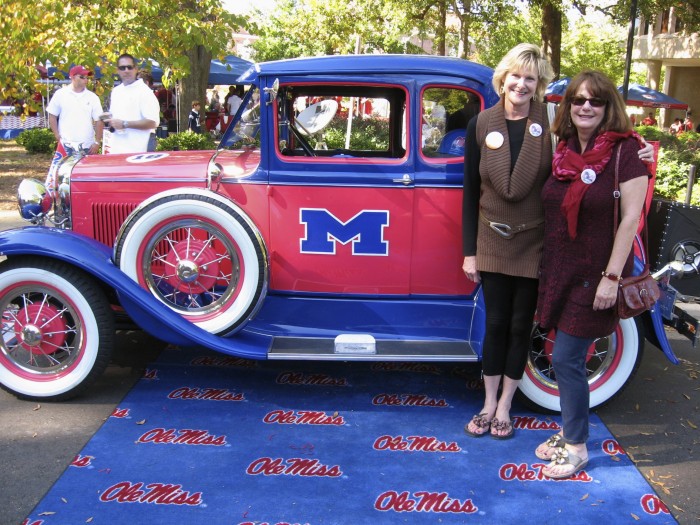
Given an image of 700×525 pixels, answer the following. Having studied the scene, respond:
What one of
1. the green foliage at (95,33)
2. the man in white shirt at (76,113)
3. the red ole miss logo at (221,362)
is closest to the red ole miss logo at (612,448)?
the red ole miss logo at (221,362)

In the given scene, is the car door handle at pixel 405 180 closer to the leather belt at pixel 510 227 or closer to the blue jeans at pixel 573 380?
the leather belt at pixel 510 227

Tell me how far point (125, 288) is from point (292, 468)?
1.24 metres

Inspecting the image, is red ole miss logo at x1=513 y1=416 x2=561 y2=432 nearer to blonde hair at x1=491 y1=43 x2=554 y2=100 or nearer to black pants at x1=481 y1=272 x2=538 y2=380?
black pants at x1=481 y1=272 x2=538 y2=380

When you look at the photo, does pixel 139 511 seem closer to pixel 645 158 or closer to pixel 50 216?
pixel 50 216

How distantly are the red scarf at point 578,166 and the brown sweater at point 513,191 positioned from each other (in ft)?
0.69

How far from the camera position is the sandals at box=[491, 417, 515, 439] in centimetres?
340

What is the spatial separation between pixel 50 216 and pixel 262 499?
236cm

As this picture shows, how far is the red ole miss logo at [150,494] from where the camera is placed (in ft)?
9.23

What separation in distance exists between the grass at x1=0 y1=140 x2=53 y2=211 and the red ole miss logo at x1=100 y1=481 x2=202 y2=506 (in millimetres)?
7154

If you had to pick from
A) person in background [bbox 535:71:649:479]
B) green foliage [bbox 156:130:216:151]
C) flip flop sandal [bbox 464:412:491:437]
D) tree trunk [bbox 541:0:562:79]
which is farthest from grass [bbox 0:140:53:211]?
tree trunk [bbox 541:0:562:79]

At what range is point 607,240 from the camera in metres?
2.73

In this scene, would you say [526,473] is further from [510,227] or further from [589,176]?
[589,176]

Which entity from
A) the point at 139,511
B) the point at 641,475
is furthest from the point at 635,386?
the point at 139,511

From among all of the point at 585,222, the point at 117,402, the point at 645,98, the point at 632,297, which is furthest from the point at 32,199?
the point at 645,98
